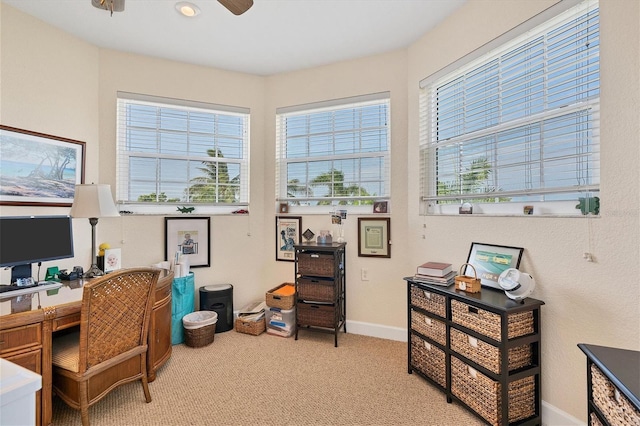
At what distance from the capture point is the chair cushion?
1.73 meters

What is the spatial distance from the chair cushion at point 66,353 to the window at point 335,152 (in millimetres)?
2208

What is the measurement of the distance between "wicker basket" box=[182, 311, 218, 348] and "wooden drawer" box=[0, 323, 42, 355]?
1259 mm

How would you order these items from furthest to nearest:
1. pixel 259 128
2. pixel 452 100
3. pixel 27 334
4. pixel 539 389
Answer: pixel 259 128
pixel 452 100
pixel 539 389
pixel 27 334

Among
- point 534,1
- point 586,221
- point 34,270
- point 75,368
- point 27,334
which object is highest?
point 534,1

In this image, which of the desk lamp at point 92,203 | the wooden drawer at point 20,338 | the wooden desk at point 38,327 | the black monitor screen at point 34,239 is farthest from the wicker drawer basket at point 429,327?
the black monitor screen at point 34,239

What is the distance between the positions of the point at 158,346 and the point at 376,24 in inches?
127

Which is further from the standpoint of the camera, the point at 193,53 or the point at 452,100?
the point at 193,53

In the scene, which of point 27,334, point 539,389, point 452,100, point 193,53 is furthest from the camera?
point 193,53

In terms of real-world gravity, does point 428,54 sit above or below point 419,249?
above

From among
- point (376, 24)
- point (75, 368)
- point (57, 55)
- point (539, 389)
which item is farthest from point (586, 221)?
point (57, 55)

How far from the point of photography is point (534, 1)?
6.22 ft

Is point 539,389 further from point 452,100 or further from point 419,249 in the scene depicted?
point 452,100

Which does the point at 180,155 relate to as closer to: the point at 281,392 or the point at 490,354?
the point at 281,392

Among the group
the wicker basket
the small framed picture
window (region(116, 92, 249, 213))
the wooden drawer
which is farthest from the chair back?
window (region(116, 92, 249, 213))
